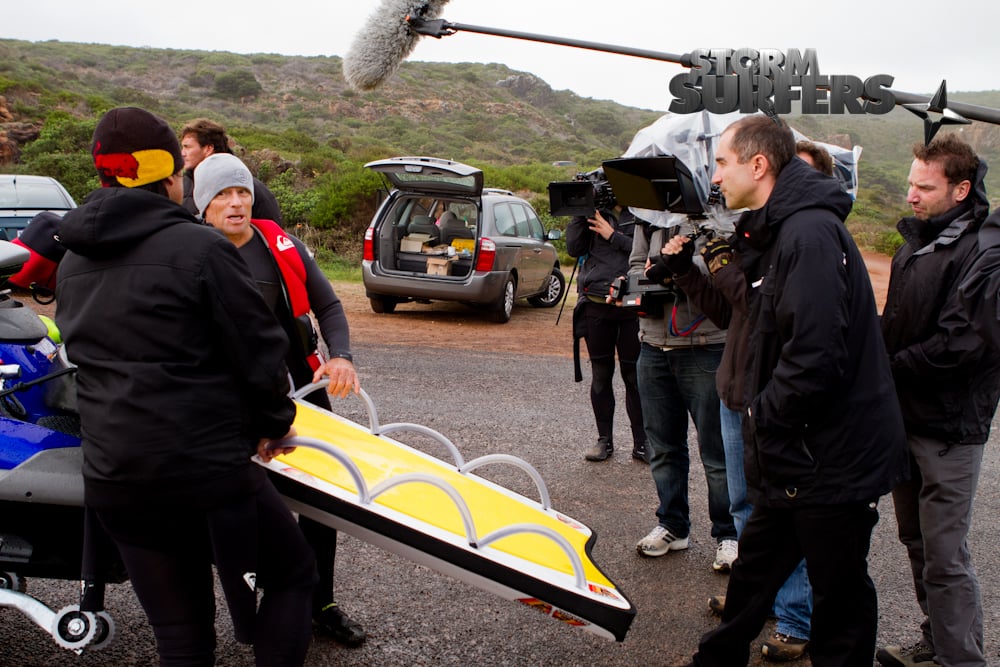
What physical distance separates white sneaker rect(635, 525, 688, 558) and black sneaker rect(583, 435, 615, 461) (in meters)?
1.48

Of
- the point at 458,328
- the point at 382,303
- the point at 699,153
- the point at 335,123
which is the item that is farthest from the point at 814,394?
the point at 335,123

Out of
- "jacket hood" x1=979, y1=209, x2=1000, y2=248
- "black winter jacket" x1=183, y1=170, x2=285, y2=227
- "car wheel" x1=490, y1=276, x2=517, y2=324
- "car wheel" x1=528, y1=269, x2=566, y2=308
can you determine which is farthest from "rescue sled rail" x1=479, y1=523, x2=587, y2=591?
"car wheel" x1=528, y1=269, x2=566, y2=308

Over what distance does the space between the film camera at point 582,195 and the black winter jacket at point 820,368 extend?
101 inches

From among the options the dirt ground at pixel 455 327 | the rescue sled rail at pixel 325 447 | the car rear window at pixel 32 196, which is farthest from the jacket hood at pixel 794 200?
the car rear window at pixel 32 196

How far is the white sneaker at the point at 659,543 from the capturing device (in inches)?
170

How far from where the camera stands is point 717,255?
3281 mm

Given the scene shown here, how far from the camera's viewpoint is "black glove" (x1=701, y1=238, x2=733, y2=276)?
3.27 metres

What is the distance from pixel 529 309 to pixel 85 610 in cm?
1140

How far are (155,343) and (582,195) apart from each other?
3.67m

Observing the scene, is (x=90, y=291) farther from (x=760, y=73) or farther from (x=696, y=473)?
(x=696, y=473)

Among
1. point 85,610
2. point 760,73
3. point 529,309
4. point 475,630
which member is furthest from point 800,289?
point 529,309

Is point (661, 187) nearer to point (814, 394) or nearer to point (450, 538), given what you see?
point (814, 394)

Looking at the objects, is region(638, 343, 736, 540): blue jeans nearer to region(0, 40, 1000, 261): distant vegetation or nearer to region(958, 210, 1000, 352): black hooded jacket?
region(958, 210, 1000, 352): black hooded jacket

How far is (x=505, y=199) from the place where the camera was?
12.7 meters
